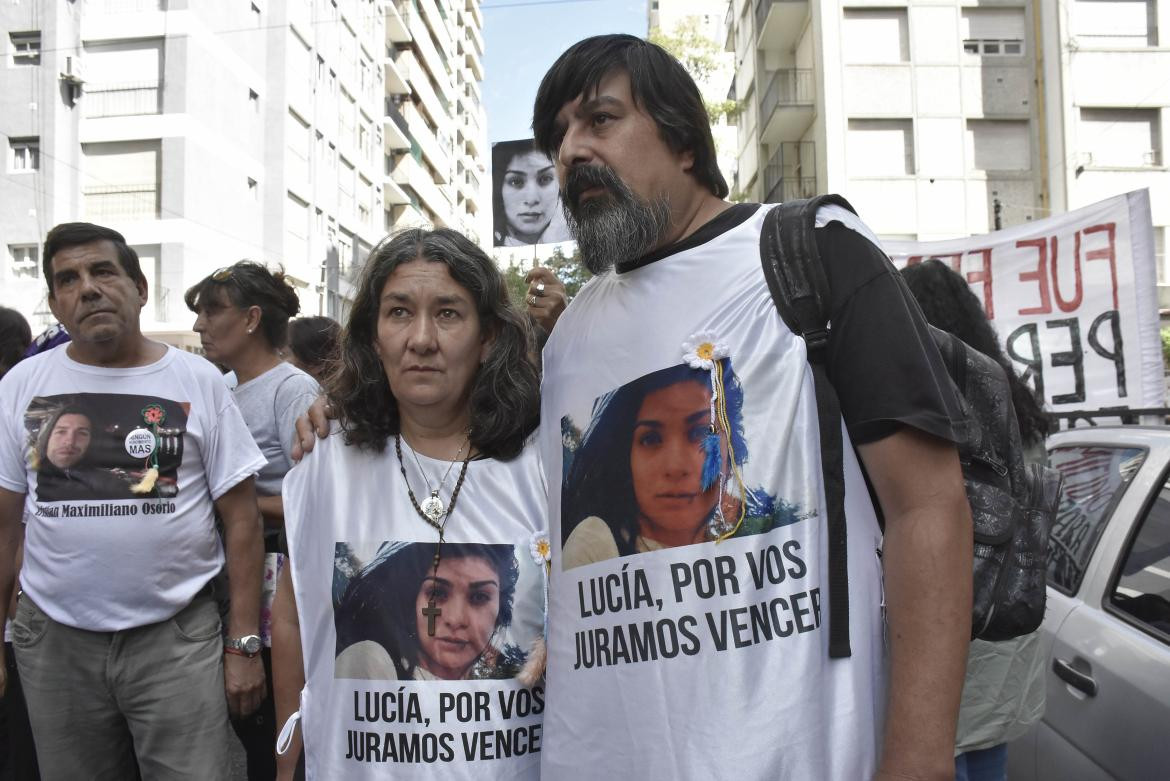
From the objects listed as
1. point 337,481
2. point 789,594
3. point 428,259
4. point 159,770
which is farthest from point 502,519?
point 159,770

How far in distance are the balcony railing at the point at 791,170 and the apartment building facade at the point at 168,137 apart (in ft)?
36.8

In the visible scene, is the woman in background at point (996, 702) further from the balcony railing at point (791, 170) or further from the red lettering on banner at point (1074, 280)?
the balcony railing at point (791, 170)

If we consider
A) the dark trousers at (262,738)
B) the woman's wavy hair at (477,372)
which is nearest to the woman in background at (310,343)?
the dark trousers at (262,738)

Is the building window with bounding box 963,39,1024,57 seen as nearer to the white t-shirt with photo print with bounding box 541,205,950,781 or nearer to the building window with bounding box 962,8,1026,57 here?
the building window with bounding box 962,8,1026,57

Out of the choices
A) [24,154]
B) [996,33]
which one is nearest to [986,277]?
[996,33]

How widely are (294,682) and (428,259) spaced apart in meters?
1.03

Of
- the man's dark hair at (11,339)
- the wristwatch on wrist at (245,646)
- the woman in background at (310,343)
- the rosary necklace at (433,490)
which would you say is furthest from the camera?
the woman in background at (310,343)

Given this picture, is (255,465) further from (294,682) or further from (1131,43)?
(1131,43)

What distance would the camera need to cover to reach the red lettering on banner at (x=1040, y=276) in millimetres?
6168

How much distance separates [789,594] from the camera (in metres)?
1.50

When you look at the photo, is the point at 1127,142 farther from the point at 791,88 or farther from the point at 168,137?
the point at 168,137

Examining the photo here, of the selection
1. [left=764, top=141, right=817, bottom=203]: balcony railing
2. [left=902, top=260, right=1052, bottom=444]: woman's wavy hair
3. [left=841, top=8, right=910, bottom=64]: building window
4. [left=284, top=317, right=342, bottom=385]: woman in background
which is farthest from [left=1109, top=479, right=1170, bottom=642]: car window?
[left=764, top=141, right=817, bottom=203]: balcony railing

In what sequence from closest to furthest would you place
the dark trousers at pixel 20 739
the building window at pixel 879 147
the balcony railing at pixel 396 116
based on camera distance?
1. the dark trousers at pixel 20 739
2. the building window at pixel 879 147
3. the balcony railing at pixel 396 116

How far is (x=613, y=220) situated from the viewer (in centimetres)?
178
